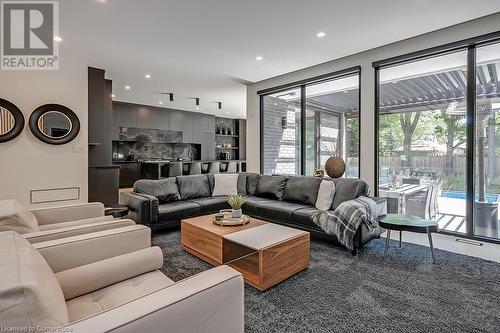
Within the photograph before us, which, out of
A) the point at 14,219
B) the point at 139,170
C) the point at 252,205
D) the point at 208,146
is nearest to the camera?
the point at 14,219

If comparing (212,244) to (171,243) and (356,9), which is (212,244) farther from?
(356,9)

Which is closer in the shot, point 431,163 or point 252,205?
point 431,163

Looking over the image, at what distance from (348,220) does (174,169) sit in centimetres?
661

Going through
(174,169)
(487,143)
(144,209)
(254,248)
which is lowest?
(254,248)

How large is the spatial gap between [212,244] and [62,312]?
6.05 ft

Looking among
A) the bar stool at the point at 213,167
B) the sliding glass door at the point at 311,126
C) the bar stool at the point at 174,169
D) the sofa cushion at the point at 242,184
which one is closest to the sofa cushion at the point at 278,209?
the sofa cushion at the point at 242,184

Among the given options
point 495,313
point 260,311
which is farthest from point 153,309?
point 495,313

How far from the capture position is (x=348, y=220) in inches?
118

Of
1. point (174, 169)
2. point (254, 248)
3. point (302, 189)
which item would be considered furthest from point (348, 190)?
point (174, 169)

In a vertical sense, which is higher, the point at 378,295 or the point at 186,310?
the point at 186,310

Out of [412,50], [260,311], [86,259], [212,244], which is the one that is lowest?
[260,311]

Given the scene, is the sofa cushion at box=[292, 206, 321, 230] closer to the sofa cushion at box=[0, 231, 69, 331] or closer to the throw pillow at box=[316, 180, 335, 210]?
the throw pillow at box=[316, 180, 335, 210]

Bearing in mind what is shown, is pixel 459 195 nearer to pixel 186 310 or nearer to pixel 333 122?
pixel 333 122

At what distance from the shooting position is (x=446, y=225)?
378 centimetres
